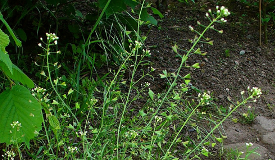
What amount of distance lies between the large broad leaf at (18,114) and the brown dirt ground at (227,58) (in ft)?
5.01

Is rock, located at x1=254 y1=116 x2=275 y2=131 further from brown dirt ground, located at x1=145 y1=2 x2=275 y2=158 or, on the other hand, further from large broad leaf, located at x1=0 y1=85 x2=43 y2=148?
large broad leaf, located at x1=0 y1=85 x2=43 y2=148

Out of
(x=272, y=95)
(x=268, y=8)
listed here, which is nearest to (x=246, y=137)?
(x=272, y=95)

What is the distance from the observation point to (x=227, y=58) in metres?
3.59

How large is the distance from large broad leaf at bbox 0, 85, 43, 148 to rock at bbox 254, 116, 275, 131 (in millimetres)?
1918

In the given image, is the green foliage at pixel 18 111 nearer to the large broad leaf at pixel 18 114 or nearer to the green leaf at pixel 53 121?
the large broad leaf at pixel 18 114

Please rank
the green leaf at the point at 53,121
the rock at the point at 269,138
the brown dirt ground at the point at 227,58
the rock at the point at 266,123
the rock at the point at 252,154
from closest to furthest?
the green leaf at the point at 53,121
the rock at the point at 252,154
the rock at the point at 269,138
the rock at the point at 266,123
the brown dirt ground at the point at 227,58

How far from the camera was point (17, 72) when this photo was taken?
137cm

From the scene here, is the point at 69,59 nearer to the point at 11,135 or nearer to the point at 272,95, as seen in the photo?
the point at 11,135

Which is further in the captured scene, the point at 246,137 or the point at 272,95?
the point at 272,95

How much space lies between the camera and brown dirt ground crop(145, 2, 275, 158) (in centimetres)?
299

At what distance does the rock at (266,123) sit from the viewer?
105 inches

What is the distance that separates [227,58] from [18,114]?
267 cm

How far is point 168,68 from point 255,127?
0.98 metres

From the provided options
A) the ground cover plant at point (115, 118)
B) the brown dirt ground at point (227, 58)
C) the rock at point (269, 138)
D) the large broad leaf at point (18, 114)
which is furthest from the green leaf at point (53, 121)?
the rock at point (269, 138)
